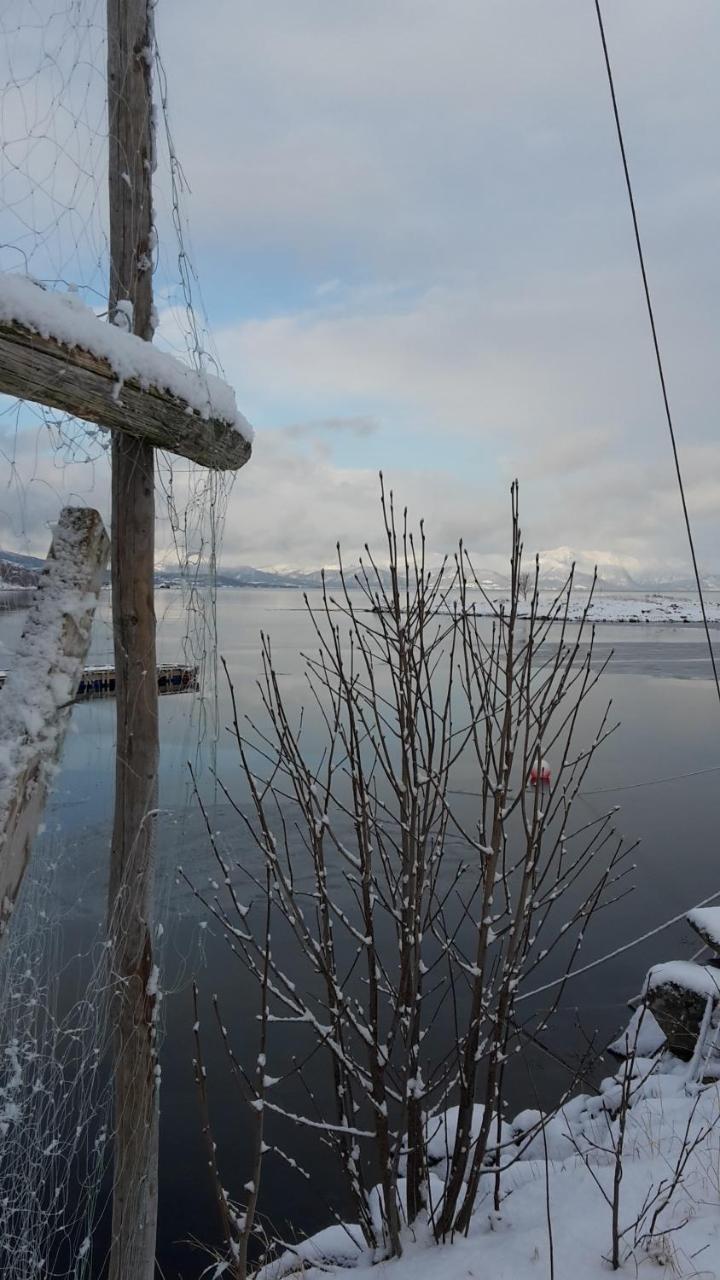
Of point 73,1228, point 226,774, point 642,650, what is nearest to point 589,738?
point 226,774

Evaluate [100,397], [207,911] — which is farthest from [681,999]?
[100,397]

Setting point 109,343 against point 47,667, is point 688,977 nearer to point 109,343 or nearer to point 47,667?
point 47,667

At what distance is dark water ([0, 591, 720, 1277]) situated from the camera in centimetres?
366

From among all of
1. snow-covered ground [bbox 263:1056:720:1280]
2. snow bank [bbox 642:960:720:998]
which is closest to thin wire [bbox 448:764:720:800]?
snow bank [bbox 642:960:720:998]

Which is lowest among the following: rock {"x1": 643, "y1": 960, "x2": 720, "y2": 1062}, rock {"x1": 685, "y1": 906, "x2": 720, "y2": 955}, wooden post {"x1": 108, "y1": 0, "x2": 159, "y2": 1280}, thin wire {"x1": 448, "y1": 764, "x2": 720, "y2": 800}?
thin wire {"x1": 448, "y1": 764, "x2": 720, "y2": 800}

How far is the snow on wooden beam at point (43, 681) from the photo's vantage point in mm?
1473

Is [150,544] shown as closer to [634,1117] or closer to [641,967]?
[634,1117]

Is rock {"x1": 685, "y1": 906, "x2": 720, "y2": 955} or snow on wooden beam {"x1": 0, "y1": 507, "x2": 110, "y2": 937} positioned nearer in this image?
snow on wooden beam {"x1": 0, "y1": 507, "x2": 110, "y2": 937}

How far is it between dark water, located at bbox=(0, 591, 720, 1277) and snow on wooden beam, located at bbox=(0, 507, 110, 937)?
0.11m

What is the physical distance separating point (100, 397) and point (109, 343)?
0.13 meters

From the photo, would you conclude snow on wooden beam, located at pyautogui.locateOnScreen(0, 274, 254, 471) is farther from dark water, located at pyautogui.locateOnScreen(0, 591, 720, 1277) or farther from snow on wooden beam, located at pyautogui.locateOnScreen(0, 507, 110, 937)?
dark water, located at pyautogui.locateOnScreen(0, 591, 720, 1277)

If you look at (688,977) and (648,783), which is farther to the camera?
(648,783)

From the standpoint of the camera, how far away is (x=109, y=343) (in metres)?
1.82

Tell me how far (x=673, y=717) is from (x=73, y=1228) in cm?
1906
